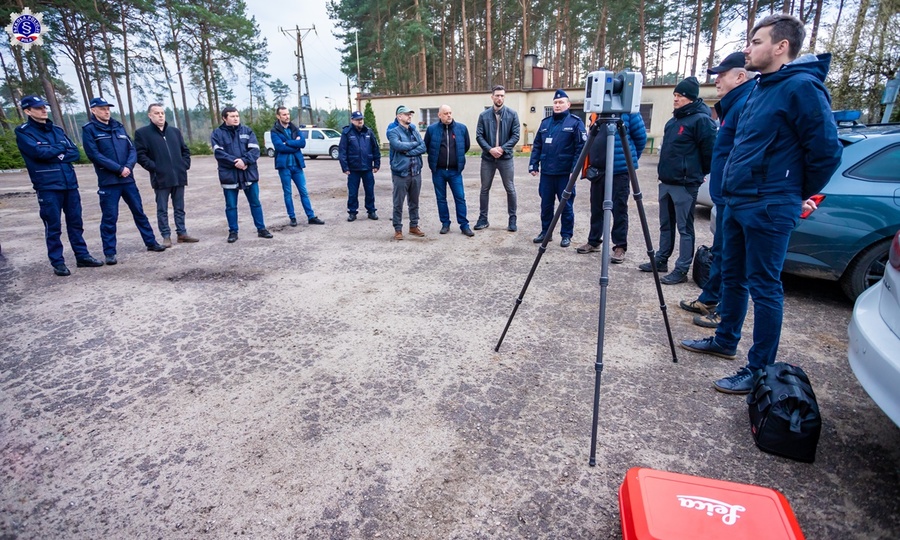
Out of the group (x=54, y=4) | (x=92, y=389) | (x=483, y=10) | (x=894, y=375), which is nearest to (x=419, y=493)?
(x=894, y=375)

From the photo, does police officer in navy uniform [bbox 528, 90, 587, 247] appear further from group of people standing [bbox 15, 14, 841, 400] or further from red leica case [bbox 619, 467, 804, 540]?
red leica case [bbox 619, 467, 804, 540]

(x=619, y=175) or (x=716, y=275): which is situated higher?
(x=619, y=175)

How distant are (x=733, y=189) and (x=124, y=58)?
38044mm

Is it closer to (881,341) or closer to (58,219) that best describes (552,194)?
(881,341)

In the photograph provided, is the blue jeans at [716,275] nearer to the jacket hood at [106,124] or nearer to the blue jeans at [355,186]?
the blue jeans at [355,186]

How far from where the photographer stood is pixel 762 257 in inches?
102

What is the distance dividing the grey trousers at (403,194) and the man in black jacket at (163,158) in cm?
277

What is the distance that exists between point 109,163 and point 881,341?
7.00m

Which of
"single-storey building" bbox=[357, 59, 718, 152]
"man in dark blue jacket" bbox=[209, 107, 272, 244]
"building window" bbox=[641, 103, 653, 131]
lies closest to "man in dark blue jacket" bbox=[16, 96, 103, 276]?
"man in dark blue jacket" bbox=[209, 107, 272, 244]

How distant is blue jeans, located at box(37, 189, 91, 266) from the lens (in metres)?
5.12

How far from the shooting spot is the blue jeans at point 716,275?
3.68m

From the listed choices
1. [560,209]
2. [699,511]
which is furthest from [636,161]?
[699,511]

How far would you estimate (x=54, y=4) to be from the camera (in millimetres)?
22859

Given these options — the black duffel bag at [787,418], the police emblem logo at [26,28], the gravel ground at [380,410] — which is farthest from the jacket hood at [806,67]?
the police emblem logo at [26,28]
